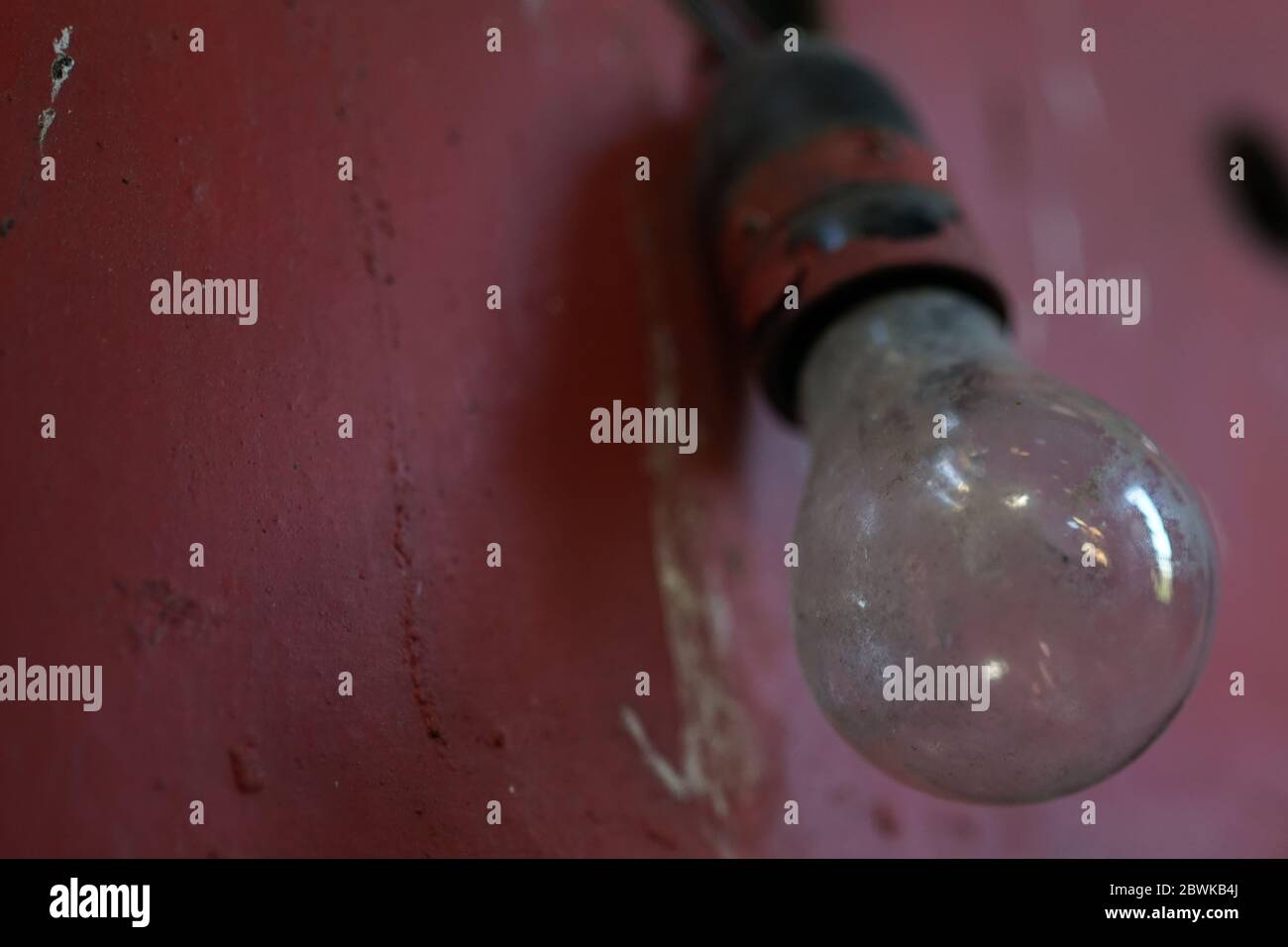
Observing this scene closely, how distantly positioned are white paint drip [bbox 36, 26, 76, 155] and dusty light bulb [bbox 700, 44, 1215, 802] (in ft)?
1.02

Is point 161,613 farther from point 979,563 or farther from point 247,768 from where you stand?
point 979,563

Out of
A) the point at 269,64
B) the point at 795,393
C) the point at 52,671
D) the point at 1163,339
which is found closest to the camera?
the point at 52,671

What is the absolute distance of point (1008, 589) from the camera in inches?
14.4

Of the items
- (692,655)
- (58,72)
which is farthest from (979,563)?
(58,72)

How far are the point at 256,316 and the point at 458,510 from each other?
11 cm

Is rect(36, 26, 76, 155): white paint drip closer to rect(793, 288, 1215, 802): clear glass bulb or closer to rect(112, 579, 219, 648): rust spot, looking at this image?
rect(112, 579, 219, 648): rust spot

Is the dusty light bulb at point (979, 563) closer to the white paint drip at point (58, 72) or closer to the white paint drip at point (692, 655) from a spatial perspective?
the white paint drip at point (692, 655)

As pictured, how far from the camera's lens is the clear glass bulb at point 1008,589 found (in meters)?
0.37

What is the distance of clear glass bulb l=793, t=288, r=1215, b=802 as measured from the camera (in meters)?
0.37

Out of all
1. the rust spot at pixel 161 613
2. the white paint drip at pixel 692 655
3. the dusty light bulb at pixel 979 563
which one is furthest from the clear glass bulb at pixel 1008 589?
the rust spot at pixel 161 613
